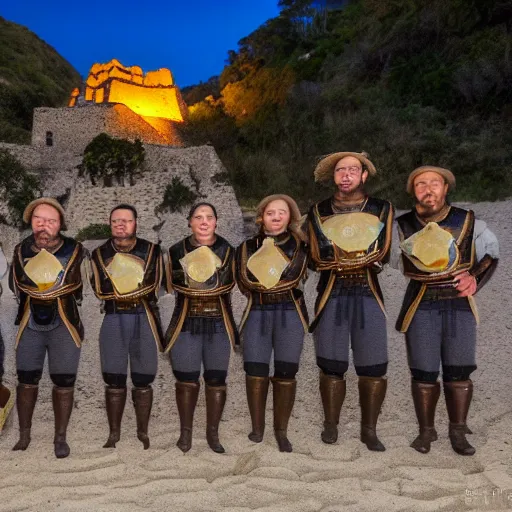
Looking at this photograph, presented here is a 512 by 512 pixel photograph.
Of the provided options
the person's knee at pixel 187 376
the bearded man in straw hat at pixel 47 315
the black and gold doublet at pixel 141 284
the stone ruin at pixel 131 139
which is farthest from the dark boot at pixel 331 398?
the stone ruin at pixel 131 139

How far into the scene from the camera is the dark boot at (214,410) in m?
3.46

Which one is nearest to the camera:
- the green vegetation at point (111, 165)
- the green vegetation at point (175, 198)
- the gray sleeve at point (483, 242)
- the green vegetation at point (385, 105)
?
the gray sleeve at point (483, 242)

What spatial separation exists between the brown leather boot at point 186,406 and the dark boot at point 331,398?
3.01 ft

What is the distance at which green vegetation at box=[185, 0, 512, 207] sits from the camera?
13.0 meters

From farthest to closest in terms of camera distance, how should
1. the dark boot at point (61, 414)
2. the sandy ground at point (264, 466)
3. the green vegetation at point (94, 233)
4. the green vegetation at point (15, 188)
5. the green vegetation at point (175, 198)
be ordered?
the green vegetation at point (15, 188), the green vegetation at point (175, 198), the green vegetation at point (94, 233), the dark boot at point (61, 414), the sandy ground at point (264, 466)

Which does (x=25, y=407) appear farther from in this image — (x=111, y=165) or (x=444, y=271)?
(x=111, y=165)

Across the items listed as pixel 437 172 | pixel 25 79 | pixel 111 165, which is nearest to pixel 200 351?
pixel 437 172

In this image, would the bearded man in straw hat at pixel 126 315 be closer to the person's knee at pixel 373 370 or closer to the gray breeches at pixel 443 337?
the person's knee at pixel 373 370

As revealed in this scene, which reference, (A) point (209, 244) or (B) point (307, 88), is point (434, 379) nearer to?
(A) point (209, 244)

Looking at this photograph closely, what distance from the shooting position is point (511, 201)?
9250 mm

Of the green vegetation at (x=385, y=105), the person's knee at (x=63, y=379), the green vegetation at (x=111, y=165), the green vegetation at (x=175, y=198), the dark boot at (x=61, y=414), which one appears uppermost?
the green vegetation at (x=385, y=105)

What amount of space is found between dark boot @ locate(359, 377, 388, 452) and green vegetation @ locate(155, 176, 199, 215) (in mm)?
9210

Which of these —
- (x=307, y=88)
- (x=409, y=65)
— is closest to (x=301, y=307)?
(x=409, y=65)

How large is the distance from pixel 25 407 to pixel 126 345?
859 mm
